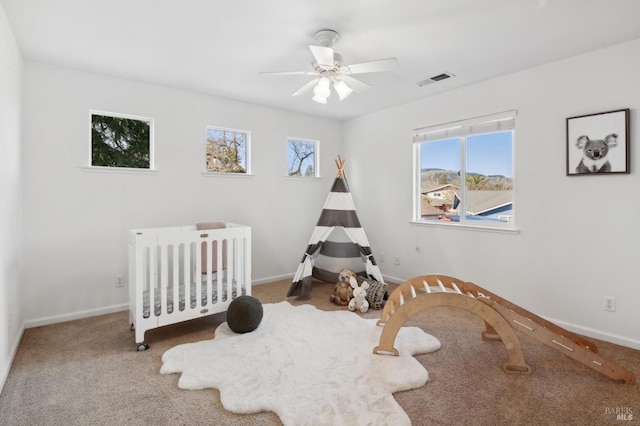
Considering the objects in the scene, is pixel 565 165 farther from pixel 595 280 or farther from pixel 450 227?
pixel 450 227

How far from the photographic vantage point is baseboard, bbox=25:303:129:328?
9.82 feet

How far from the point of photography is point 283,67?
10.1 ft

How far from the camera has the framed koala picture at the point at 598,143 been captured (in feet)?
8.61

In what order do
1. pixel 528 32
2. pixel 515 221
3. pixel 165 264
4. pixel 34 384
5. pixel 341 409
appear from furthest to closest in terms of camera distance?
1. pixel 515 221
2. pixel 165 264
3. pixel 528 32
4. pixel 34 384
5. pixel 341 409

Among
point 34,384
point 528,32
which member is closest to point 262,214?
point 34,384

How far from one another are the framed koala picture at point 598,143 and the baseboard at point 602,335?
1.37 m

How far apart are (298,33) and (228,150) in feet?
7.02

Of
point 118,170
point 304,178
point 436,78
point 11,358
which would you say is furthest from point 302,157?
point 11,358

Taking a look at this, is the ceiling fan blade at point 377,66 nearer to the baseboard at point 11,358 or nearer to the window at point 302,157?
the window at point 302,157

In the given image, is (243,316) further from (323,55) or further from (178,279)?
(323,55)

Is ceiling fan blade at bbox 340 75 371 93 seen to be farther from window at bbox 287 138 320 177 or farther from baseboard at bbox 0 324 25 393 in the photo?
baseboard at bbox 0 324 25 393

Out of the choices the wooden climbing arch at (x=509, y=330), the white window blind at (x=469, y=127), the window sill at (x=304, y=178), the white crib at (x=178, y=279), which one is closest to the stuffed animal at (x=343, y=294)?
the white crib at (x=178, y=279)

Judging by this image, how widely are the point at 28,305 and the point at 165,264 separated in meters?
1.48

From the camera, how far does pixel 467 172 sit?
3.83 meters
